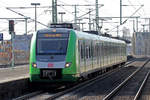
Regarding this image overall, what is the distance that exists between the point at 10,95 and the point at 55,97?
1.81 meters

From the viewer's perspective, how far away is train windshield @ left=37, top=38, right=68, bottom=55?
62.5 feet

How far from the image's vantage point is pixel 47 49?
19156 mm

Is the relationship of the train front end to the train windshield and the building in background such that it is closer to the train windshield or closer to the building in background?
the train windshield

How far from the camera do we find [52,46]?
19203 millimetres

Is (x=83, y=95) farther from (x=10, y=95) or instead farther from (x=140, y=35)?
(x=140, y=35)

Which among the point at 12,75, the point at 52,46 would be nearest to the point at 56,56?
the point at 52,46

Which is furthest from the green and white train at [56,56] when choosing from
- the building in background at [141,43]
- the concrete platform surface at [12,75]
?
the building in background at [141,43]

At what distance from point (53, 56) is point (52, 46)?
0.54 meters

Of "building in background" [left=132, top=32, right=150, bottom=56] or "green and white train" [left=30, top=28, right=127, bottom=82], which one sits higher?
"green and white train" [left=30, top=28, right=127, bottom=82]

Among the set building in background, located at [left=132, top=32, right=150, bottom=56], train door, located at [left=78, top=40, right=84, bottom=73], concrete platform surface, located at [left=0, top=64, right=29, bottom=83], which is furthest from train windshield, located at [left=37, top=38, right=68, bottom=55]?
building in background, located at [left=132, top=32, right=150, bottom=56]

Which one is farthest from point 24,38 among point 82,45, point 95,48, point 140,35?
point 140,35

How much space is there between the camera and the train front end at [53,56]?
18.6 metres

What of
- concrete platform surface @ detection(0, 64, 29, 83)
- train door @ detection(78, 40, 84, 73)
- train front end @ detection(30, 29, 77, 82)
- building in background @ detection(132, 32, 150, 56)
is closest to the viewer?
train front end @ detection(30, 29, 77, 82)

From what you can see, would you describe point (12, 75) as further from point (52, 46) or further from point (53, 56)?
point (53, 56)
